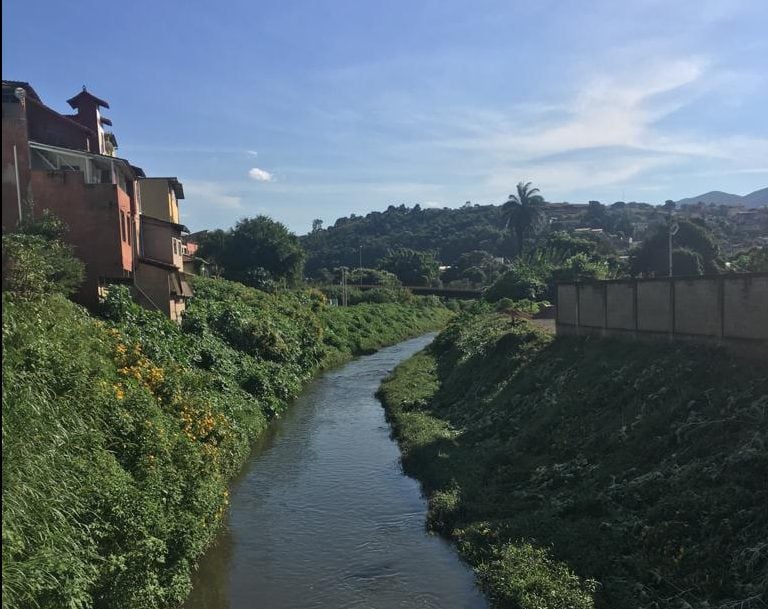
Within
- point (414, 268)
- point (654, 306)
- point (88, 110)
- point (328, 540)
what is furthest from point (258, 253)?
point (328, 540)

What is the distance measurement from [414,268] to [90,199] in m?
80.5

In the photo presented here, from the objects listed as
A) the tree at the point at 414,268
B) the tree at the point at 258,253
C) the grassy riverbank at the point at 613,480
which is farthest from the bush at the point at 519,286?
the tree at the point at 414,268

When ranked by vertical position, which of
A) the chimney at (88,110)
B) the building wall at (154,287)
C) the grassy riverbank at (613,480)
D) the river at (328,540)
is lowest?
the river at (328,540)

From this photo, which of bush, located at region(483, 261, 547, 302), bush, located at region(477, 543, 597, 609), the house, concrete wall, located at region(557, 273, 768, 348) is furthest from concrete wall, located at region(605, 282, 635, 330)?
bush, located at region(483, 261, 547, 302)

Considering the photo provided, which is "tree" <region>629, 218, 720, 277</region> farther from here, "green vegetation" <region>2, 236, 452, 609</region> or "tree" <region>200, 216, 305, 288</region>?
"green vegetation" <region>2, 236, 452, 609</region>

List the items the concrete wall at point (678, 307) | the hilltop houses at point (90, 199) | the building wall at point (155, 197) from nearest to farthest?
the concrete wall at point (678, 307) → the hilltop houses at point (90, 199) → the building wall at point (155, 197)

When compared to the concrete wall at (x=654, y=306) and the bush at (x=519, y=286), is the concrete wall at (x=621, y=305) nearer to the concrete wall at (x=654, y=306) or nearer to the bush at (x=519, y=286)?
the concrete wall at (x=654, y=306)

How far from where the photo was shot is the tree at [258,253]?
200ft

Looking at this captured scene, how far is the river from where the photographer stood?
11.6 meters

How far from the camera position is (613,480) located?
13008 mm

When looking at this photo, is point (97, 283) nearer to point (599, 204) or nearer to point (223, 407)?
point (223, 407)

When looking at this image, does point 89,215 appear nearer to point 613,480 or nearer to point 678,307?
point 613,480

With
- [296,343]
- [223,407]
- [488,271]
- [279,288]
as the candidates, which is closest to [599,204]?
[488,271]

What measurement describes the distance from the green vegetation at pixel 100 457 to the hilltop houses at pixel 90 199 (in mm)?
2196
